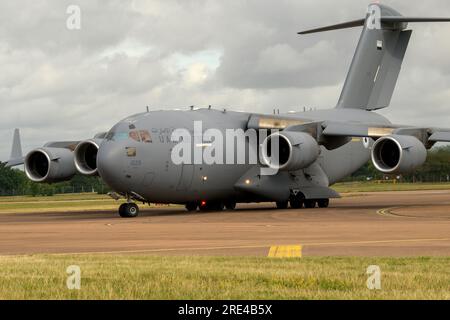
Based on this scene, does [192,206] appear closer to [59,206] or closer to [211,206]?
[211,206]

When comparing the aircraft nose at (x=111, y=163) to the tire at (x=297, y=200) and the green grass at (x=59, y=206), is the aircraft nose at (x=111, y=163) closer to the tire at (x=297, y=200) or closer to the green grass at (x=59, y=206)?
the tire at (x=297, y=200)

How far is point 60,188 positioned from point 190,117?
107390 mm

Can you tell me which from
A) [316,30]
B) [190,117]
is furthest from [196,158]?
[316,30]

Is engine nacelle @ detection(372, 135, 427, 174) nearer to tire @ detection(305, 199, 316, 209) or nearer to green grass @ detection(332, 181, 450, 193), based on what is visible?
tire @ detection(305, 199, 316, 209)

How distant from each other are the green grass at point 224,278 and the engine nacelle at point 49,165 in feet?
86.1

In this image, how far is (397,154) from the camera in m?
40.2

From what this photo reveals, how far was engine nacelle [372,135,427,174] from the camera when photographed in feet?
126

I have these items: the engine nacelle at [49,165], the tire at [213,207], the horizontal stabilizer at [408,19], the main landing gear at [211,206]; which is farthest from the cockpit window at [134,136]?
the horizontal stabilizer at [408,19]

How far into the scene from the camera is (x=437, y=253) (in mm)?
17453

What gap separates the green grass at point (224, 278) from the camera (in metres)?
11.5

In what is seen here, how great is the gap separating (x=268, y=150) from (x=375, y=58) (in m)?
11.5

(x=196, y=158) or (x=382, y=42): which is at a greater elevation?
(x=382, y=42)
